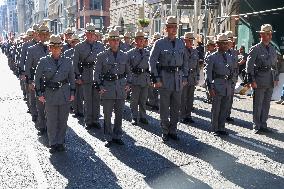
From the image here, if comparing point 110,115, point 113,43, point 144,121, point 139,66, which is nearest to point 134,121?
point 144,121

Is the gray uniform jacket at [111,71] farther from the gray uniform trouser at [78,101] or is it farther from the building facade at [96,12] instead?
the building facade at [96,12]

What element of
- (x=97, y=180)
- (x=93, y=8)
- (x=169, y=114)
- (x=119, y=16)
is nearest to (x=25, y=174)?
(x=97, y=180)

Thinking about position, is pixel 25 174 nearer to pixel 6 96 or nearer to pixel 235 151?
pixel 235 151

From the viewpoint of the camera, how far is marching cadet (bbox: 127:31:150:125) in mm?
10172

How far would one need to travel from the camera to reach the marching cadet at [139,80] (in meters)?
10.2

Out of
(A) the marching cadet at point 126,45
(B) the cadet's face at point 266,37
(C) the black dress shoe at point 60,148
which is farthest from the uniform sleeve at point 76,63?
(B) the cadet's face at point 266,37

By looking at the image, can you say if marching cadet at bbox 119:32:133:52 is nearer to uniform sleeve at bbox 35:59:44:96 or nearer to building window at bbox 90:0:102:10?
uniform sleeve at bbox 35:59:44:96

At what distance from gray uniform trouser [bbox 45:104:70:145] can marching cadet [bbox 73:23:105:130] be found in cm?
190

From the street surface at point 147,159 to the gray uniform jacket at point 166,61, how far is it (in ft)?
4.07

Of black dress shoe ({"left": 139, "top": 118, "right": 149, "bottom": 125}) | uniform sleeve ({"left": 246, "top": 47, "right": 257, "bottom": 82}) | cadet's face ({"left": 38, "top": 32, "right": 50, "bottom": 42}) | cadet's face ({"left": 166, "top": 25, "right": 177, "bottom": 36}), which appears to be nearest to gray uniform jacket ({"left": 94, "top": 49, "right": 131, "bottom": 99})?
cadet's face ({"left": 166, "top": 25, "right": 177, "bottom": 36})

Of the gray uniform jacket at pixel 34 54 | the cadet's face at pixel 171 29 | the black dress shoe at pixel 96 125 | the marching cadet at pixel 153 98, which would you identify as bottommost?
the black dress shoe at pixel 96 125

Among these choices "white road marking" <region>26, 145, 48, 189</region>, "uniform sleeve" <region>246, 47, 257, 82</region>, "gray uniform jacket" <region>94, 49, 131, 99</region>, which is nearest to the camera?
"white road marking" <region>26, 145, 48, 189</region>

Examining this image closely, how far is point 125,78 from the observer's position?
8195 mm

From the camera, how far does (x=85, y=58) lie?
9812 millimetres
